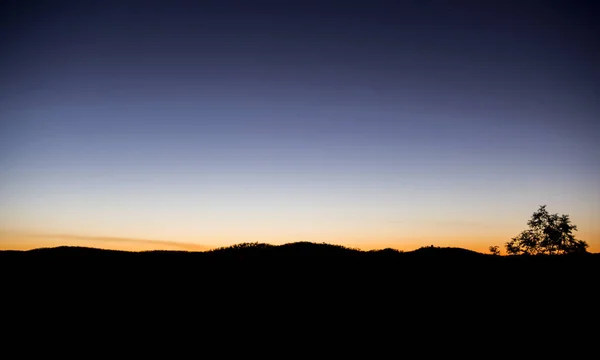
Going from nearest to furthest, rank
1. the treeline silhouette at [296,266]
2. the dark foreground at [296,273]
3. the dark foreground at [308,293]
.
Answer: the dark foreground at [308,293] < the dark foreground at [296,273] < the treeline silhouette at [296,266]

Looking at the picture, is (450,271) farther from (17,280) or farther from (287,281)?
(17,280)

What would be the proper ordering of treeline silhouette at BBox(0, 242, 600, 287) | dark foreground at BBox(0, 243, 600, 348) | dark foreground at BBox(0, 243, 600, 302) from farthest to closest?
treeline silhouette at BBox(0, 242, 600, 287) → dark foreground at BBox(0, 243, 600, 302) → dark foreground at BBox(0, 243, 600, 348)

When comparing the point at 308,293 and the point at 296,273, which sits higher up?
the point at 296,273

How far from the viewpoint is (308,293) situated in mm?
17906

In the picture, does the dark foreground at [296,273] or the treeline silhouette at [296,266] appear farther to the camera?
the treeline silhouette at [296,266]

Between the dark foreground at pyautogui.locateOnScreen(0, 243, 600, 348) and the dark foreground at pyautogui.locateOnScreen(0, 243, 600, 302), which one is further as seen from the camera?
the dark foreground at pyautogui.locateOnScreen(0, 243, 600, 302)

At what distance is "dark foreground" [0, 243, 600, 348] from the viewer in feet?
48.9

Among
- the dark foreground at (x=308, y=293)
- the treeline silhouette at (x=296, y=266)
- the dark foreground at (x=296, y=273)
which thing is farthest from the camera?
the treeline silhouette at (x=296, y=266)

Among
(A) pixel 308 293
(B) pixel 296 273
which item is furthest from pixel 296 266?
(A) pixel 308 293

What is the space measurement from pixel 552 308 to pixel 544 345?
155 inches

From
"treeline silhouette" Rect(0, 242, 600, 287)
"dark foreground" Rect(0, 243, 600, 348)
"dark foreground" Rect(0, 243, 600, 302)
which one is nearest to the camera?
"dark foreground" Rect(0, 243, 600, 348)

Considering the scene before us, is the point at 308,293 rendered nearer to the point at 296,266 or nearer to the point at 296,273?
the point at 296,273

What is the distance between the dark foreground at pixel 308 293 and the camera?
48.9 ft

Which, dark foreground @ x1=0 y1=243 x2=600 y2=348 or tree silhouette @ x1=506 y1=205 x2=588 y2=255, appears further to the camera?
tree silhouette @ x1=506 y1=205 x2=588 y2=255
